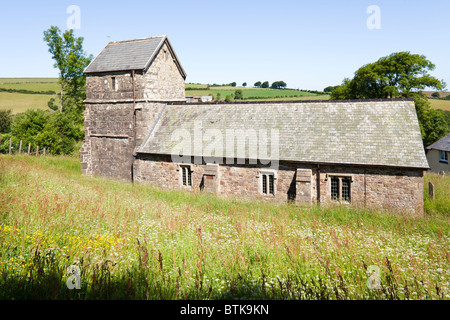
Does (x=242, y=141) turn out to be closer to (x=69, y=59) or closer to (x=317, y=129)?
(x=317, y=129)

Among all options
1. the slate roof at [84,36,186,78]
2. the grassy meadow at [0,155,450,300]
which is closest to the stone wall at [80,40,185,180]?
the slate roof at [84,36,186,78]

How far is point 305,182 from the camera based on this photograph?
1859 centimetres

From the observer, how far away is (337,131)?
64.9 feet

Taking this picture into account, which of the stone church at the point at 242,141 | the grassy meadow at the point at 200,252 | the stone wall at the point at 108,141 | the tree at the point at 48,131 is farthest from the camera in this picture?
the tree at the point at 48,131

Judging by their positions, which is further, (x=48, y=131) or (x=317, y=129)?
(x=48, y=131)

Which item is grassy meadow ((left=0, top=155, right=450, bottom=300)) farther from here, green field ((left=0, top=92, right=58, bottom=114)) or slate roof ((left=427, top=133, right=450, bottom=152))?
green field ((left=0, top=92, right=58, bottom=114))

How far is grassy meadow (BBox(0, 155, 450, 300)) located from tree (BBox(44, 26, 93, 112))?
33427mm

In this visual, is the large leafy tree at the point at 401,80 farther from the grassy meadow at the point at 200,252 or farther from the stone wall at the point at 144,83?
the grassy meadow at the point at 200,252

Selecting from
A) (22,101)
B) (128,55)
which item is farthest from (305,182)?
(22,101)

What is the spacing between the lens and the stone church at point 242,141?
18.0 metres

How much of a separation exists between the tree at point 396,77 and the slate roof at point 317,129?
2663 cm

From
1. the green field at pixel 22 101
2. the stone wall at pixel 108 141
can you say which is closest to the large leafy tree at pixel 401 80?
the stone wall at pixel 108 141

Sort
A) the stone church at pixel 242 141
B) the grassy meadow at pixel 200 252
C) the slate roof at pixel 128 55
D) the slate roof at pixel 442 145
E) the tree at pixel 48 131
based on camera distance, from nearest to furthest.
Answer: the grassy meadow at pixel 200 252
the stone church at pixel 242 141
the slate roof at pixel 128 55
the tree at pixel 48 131
the slate roof at pixel 442 145

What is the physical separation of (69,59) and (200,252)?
138 ft
